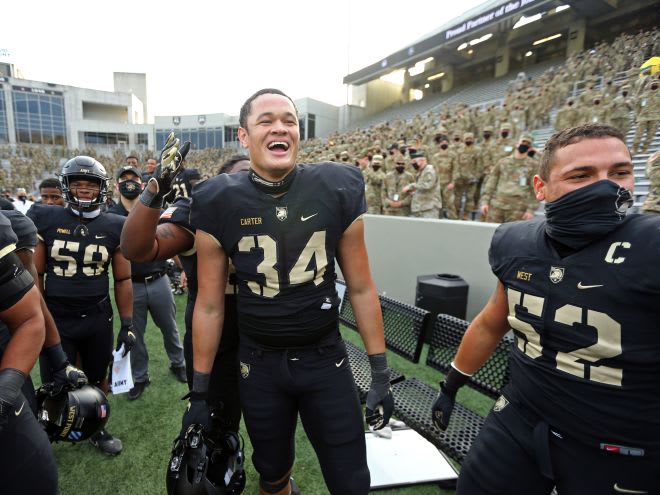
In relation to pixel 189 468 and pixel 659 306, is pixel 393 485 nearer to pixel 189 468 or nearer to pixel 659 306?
pixel 189 468

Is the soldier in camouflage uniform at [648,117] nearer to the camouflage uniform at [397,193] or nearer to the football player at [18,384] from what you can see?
the camouflage uniform at [397,193]

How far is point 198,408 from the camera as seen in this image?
5.99ft

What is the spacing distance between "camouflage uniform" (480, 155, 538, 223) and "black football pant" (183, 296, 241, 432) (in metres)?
5.72

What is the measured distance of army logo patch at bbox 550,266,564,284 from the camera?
143 cm

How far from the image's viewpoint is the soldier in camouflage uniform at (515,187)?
6.41 m

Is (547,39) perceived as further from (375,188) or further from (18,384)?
(18,384)

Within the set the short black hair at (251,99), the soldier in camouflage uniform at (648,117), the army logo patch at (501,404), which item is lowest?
the army logo patch at (501,404)

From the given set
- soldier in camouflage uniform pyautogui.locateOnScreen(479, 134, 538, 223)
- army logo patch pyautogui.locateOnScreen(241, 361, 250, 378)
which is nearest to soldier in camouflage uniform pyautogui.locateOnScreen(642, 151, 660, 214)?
soldier in camouflage uniform pyautogui.locateOnScreen(479, 134, 538, 223)

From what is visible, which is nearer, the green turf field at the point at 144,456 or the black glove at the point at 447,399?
the black glove at the point at 447,399

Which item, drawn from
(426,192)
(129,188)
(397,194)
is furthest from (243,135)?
(397,194)

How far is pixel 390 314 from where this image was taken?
143 inches

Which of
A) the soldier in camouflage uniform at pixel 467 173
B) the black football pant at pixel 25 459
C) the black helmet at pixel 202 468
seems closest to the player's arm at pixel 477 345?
the black helmet at pixel 202 468

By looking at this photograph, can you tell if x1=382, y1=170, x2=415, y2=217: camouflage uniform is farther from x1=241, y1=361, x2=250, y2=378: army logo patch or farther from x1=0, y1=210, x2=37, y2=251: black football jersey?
x1=0, y1=210, x2=37, y2=251: black football jersey

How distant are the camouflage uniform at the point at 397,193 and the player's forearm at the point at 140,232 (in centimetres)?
673
